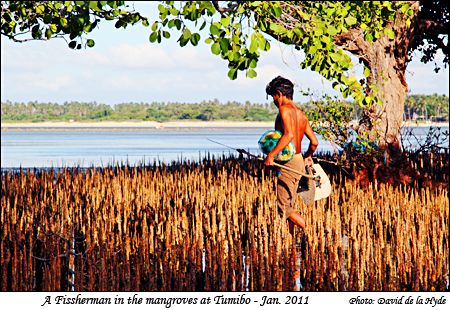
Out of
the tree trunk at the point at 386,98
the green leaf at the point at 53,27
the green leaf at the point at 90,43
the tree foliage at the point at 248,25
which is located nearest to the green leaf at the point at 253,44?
the tree foliage at the point at 248,25

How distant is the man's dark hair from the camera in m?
8.77

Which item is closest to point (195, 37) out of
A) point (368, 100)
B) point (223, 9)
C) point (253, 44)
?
point (253, 44)

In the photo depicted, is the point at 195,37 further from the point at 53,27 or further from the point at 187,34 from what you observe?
the point at 53,27

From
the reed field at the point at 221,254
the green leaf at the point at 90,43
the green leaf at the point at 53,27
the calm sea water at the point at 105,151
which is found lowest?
the calm sea water at the point at 105,151

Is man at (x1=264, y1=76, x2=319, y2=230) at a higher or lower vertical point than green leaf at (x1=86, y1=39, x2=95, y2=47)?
lower

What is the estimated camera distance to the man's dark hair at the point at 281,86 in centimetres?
877

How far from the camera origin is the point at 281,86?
8.77 metres

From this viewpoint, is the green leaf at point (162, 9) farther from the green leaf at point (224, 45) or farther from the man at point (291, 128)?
the man at point (291, 128)

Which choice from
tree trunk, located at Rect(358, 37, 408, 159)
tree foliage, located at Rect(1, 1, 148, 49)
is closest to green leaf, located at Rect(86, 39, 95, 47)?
tree foliage, located at Rect(1, 1, 148, 49)

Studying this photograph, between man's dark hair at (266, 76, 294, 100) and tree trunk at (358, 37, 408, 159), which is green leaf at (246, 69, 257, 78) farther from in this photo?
tree trunk at (358, 37, 408, 159)

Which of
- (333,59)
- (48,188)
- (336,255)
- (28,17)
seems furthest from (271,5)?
(48,188)

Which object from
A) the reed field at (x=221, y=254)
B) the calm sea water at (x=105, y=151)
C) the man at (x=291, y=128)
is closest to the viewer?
the reed field at (x=221, y=254)

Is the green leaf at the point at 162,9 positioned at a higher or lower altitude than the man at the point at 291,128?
higher
